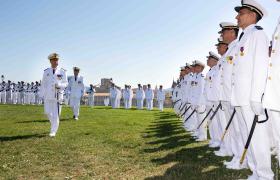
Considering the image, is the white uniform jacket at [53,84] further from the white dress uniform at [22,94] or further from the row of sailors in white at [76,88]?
the white dress uniform at [22,94]

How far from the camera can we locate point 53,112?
1320 centimetres

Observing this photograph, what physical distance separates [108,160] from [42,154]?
1.83m

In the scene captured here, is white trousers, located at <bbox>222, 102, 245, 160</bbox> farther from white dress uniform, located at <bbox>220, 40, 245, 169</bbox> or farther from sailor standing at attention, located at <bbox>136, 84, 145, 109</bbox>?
sailor standing at attention, located at <bbox>136, 84, 145, 109</bbox>

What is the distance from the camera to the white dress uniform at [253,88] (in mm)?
6008

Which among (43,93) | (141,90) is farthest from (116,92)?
(43,93)

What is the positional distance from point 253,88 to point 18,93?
153ft

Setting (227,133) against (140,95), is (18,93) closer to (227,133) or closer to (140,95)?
(140,95)

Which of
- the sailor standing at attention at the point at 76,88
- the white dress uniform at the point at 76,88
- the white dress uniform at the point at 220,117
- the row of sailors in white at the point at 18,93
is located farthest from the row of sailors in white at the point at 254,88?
the row of sailors in white at the point at 18,93

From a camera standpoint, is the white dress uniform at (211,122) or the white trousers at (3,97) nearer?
the white dress uniform at (211,122)

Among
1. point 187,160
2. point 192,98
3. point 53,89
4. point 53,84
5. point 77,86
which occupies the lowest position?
point 187,160

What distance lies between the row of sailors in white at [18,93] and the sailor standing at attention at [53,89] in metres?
35.8

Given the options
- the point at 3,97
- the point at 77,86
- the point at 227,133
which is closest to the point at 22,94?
the point at 3,97

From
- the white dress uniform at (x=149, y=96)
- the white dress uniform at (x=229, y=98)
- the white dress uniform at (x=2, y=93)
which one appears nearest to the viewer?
the white dress uniform at (x=229, y=98)

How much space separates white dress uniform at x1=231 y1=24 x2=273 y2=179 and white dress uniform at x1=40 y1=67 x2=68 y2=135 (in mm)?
7874
